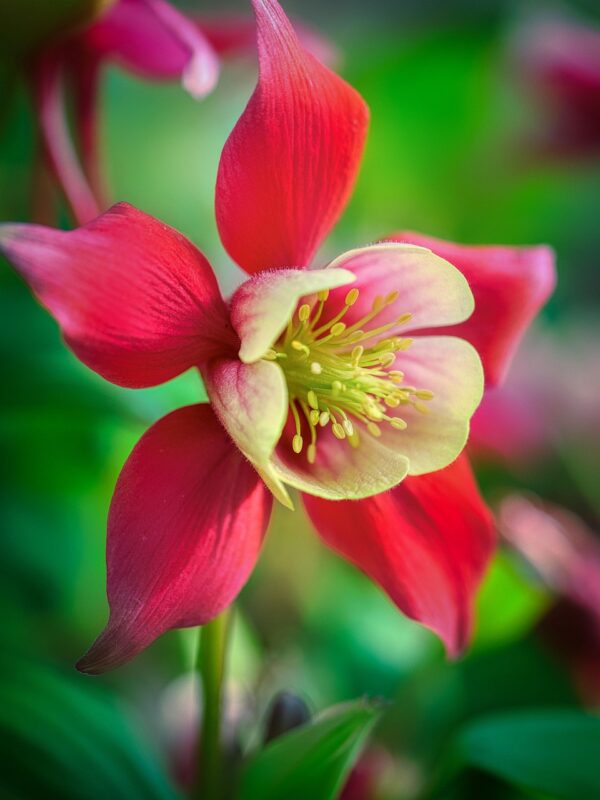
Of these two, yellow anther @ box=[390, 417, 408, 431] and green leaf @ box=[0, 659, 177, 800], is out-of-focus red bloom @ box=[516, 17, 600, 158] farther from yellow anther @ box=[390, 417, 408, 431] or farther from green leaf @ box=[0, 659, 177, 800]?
green leaf @ box=[0, 659, 177, 800]

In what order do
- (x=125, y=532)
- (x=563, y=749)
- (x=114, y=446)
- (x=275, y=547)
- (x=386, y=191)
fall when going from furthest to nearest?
1. (x=386, y=191)
2. (x=275, y=547)
3. (x=114, y=446)
4. (x=563, y=749)
5. (x=125, y=532)

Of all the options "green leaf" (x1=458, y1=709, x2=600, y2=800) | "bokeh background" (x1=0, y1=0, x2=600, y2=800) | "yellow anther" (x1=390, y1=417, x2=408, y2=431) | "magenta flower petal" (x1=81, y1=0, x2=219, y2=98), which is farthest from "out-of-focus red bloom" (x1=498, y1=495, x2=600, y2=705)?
"magenta flower petal" (x1=81, y1=0, x2=219, y2=98)

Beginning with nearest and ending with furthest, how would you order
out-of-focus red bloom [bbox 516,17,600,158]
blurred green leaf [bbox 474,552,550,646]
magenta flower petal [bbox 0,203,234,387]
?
magenta flower petal [bbox 0,203,234,387] < blurred green leaf [bbox 474,552,550,646] < out-of-focus red bloom [bbox 516,17,600,158]

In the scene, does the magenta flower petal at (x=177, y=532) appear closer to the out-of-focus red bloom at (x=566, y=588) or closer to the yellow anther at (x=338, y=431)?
the yellow anther at (x=338, y=431)

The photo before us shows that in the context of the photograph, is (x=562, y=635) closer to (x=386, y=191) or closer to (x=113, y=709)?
(x=113, y=709)

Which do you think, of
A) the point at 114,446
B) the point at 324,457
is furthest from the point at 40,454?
the point at 324,457

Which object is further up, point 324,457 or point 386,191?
point 324,457

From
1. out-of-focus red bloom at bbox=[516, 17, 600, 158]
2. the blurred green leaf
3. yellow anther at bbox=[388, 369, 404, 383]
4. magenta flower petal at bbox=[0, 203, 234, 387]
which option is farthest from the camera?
out-of-focus red bloom at bbox=[516, 17, 600, 158]

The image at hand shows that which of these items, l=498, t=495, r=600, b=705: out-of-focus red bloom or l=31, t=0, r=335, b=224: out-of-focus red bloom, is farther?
l=498, t=495, r=600, b=705: out-of-focus red bloom
